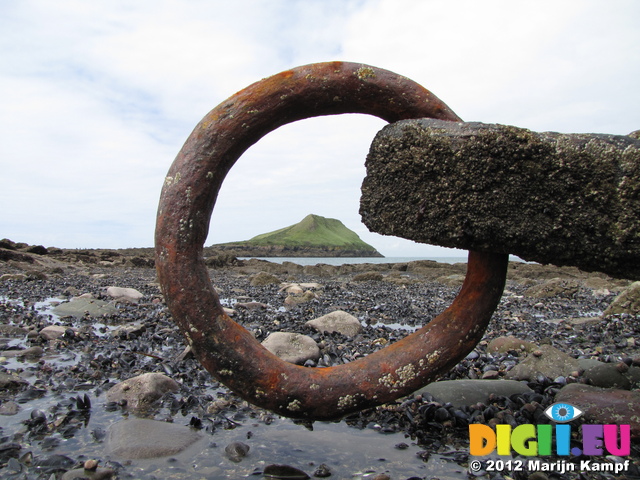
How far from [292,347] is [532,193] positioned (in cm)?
332

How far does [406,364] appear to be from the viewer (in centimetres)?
255

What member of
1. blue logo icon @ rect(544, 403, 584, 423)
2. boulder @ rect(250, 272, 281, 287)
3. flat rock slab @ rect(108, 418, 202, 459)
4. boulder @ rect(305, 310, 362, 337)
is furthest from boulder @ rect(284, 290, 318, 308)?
blue logo icon @ rect(544, 403, 584, 423)

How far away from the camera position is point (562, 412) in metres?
3.18

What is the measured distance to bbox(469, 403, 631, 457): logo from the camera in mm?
2787

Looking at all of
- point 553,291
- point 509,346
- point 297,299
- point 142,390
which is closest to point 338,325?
point 509,346

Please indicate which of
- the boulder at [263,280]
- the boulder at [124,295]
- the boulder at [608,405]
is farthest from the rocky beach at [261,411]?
the boulder at [263,280]

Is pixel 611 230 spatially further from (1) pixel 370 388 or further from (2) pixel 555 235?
(1) pixel 370 388

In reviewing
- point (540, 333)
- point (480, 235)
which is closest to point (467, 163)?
point (480, 235)

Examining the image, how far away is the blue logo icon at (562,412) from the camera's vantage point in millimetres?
3137

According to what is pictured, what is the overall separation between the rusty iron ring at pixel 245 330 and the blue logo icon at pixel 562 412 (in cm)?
114

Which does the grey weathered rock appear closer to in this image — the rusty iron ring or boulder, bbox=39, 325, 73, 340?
boulder, bbox=39, 325, 73, 340

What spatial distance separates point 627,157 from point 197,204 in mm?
2201

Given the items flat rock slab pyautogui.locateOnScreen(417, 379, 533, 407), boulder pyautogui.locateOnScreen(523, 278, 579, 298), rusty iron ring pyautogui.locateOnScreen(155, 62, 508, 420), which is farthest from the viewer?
boulder pyautogui.locateOnScreen(523, 278, 579, 298)

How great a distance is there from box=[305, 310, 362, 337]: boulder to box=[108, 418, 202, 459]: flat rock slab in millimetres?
3601
